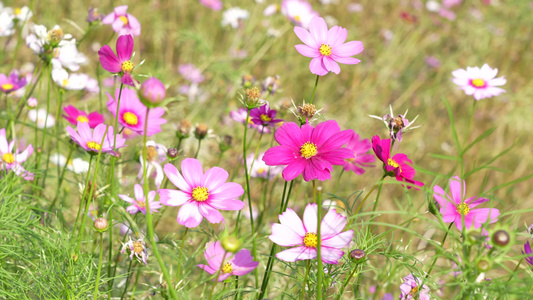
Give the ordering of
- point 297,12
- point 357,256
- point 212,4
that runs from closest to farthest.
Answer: point 357,256, point 297,12, point 212,4

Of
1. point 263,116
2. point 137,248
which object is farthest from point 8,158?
point 263,116

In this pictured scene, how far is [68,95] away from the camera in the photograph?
213 centimetres

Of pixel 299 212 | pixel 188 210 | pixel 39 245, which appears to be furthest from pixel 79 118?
pixel 299 212

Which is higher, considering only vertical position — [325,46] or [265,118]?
[325,46]

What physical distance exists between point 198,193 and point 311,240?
0.21 m

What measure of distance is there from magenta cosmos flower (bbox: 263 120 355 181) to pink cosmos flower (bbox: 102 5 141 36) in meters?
0.62

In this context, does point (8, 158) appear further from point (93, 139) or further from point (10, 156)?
point (93, 139)

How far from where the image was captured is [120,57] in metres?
0.77

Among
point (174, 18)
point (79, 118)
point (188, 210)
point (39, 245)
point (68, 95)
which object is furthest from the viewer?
point (174, 18)

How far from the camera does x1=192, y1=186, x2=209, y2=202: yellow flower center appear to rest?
2.53 feet

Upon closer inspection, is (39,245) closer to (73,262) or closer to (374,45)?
(73,262)

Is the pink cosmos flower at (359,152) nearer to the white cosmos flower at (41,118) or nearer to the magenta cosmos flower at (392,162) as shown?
the magenta cosmos flower at (392,162)

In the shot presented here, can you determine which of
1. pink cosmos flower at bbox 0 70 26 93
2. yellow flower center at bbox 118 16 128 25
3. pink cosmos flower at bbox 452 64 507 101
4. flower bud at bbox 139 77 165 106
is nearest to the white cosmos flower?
pink cosmos flower at bbox 0 70 26 93

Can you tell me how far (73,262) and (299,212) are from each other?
1.02 m
